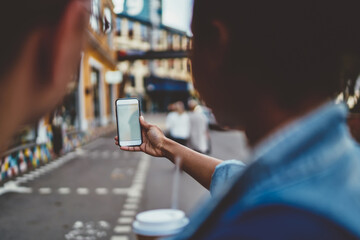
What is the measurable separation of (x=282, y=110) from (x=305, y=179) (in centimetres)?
18

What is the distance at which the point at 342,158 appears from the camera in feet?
1.97

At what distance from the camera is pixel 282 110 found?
0.72m

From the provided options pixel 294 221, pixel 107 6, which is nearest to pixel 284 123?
pixel 294 221

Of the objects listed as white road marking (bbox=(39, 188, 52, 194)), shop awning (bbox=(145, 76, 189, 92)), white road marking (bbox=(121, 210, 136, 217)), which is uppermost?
shop awning (bbox=(145, 76, 189, 92))

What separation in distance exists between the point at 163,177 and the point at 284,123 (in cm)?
774

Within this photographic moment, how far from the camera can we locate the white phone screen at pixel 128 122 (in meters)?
1.73

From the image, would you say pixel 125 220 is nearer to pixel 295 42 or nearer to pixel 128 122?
pixel 128 122

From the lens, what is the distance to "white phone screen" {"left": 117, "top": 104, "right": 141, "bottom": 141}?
1.73 m

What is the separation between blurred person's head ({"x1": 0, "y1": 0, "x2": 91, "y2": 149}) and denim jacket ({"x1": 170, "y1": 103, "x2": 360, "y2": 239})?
367 mm

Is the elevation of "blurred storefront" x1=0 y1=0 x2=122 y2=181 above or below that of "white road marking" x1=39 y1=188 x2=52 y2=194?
above

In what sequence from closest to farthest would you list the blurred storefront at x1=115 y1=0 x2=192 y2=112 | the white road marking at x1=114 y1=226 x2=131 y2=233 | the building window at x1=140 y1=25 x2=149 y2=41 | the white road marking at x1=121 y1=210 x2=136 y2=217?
the white road marking at x1=114 y1=226 x2=131 y2=233 < the white road marking at x1=121 y1=210 x2=136 y2=217 < the blurred storefront at x1=115 y1=0 x2=192 y2=112 < the building window at x1=140 y1=25 x2=149 y2=41

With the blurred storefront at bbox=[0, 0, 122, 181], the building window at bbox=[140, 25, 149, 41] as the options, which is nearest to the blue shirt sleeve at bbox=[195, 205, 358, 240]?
the blurred storefront at bbox=[0, 0, 122, 181]

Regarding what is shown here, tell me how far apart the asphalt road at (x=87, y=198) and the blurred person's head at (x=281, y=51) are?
4.08 metres

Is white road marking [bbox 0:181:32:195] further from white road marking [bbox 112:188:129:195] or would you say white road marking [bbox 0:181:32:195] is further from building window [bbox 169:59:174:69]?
building window [bbox 169:59:174:69]
